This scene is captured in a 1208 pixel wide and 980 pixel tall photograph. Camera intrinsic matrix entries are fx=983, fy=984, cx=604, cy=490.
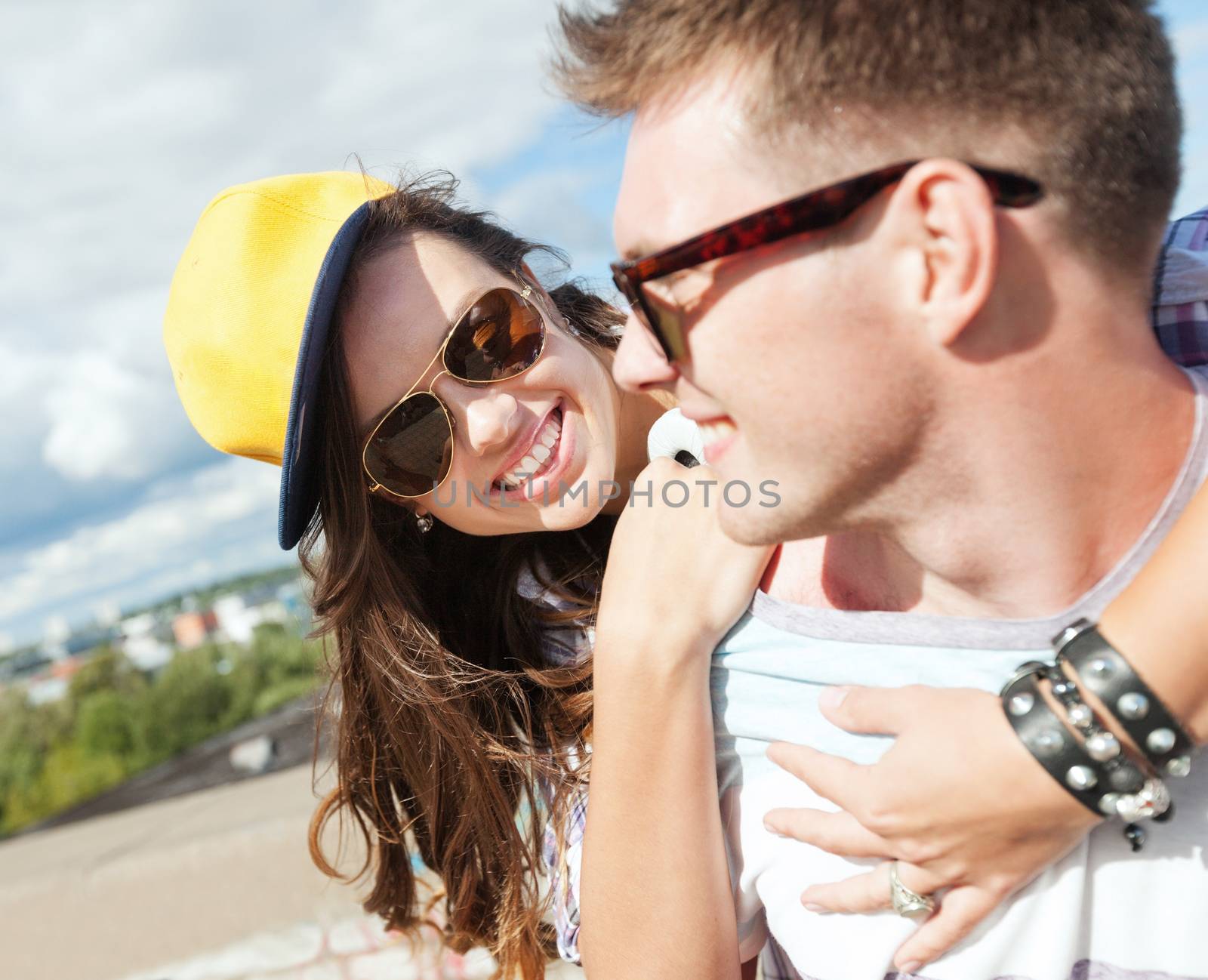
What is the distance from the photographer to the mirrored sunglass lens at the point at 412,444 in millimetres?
2488

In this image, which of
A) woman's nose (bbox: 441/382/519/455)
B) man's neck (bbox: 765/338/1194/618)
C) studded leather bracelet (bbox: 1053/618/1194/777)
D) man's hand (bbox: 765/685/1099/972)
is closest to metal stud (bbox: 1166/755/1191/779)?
studded leather bracelet (bbox: 1053/618/1194/777)

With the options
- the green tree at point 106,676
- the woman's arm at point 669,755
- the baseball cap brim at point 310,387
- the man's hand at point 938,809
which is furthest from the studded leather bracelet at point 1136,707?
the green tree at point 106,676

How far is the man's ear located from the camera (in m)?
1.29

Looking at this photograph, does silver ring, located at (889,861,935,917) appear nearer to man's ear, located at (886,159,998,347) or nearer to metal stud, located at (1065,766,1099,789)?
metal stud, located at (1065,766,1099,789)

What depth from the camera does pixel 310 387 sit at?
2367 mm

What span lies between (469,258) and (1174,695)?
2014 mm

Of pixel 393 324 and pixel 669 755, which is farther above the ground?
pixel 393 324

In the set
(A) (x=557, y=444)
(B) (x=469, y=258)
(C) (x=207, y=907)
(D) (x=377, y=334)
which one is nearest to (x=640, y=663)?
(A) (x=557, y=444)

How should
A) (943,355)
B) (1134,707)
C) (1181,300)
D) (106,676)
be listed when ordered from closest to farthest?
(1134,707) → (943,355) → (1181,300) → (106,676)

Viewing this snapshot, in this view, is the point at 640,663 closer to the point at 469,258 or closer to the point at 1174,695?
the point at 1174,695

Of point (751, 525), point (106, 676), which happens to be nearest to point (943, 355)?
point (751, 525)

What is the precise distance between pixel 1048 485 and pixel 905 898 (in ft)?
2.28

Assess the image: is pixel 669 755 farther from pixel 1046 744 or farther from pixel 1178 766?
pixel 1178 766

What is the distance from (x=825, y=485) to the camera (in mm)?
1489
